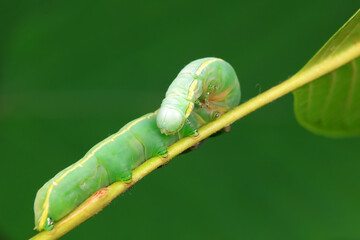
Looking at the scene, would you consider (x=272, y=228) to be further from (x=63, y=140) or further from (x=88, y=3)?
(x=88, y=3)

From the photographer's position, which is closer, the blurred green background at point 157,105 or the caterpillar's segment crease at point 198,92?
the caterpillar's segment crease at point 198,92

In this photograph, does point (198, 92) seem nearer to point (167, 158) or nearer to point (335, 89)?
point (167, 158)

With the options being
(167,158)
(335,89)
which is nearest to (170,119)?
(167,158)

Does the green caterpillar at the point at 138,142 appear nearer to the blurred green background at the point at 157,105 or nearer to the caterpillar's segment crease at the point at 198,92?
the caterpillar's segment crease at the point at 198,92

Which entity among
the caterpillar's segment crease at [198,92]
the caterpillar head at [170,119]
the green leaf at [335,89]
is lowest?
the green leaf at [335,89]

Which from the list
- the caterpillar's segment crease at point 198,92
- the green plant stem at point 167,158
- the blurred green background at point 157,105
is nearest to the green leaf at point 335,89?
the green plant stem at point 167,158

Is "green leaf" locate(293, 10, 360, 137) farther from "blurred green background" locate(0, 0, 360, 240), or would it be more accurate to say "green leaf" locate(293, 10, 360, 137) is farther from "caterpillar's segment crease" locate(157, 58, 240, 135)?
"blurred green background" locate(0, 0, 360, 240)

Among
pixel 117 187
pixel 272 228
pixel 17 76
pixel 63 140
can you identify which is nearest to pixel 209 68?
pixel 117 187
